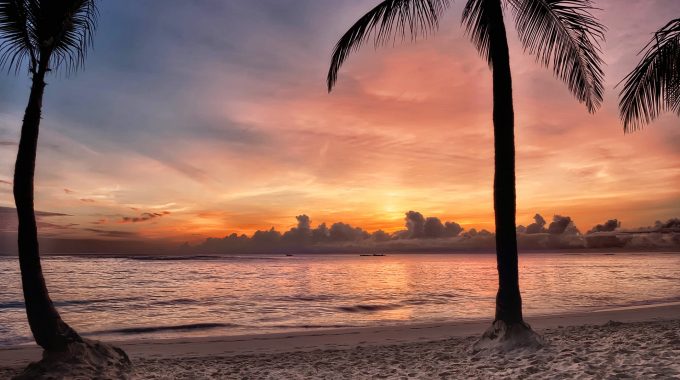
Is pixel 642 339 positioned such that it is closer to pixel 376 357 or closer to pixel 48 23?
pixel 376 357

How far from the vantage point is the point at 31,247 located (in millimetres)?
7875

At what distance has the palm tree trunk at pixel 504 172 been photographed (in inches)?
370

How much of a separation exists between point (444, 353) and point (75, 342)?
699 centimetres

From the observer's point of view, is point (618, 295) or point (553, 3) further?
point (618, 295)

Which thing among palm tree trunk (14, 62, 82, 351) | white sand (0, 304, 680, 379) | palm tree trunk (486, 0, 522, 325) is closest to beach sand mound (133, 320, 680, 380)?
white sand (0, 304, 680, 379)

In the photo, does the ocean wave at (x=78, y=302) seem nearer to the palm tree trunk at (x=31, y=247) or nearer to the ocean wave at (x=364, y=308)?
the ocean wave at (x=364, y=308)

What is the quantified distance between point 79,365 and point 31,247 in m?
2.10

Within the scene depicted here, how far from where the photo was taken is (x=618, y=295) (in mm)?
31516

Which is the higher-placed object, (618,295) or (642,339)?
(642,339)

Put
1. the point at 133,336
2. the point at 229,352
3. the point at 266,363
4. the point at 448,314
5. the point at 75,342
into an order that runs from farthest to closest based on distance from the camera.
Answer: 1. the point at 448,314
2. the point at 133,336
3. the point at 229,352
4. the point at 266,363
5. the point at 75,342

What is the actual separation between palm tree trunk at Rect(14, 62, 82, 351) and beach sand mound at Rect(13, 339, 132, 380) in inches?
7.1

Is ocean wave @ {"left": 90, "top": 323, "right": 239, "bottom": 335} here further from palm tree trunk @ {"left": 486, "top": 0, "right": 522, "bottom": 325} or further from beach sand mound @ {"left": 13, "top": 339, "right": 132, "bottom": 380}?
palm tree trunk @ {"left": 486, "top": 0, "right": 522, "bottom": 325}

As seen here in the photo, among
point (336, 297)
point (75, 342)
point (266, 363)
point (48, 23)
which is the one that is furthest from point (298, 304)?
point (48, 23)

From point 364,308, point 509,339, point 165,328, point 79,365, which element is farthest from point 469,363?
point 364,308
